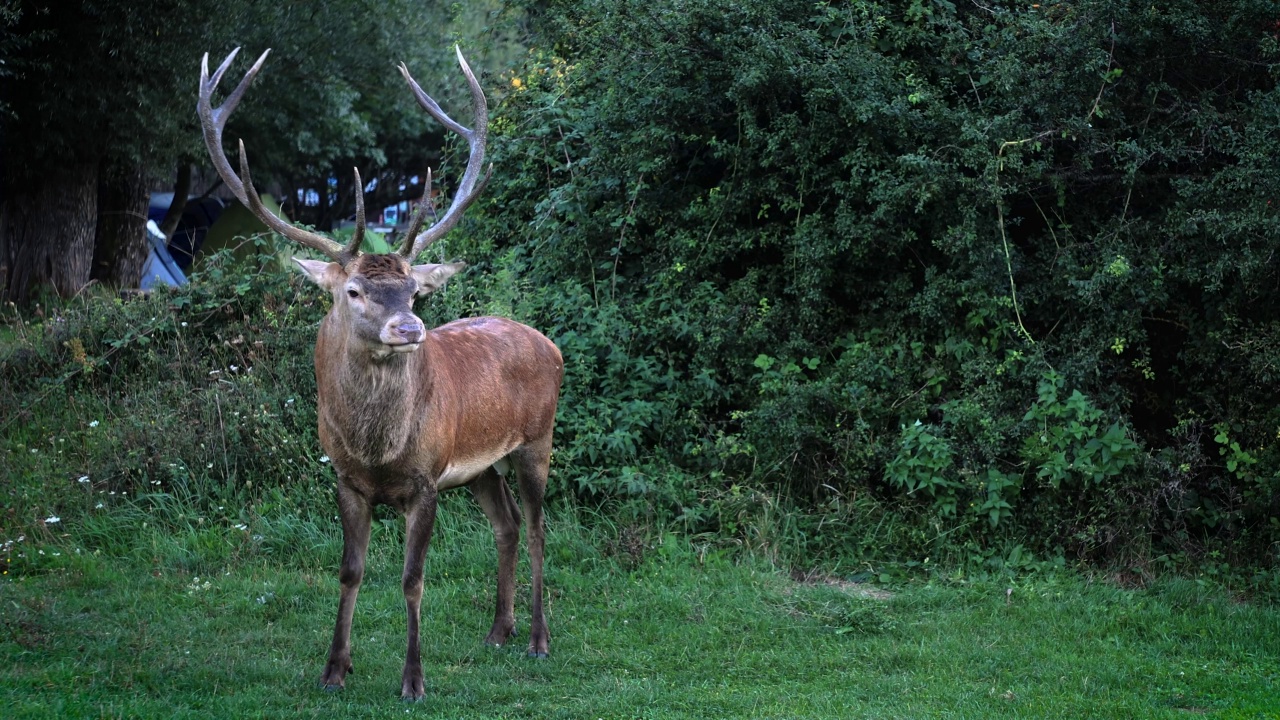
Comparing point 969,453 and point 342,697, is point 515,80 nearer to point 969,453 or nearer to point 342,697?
point 969,453

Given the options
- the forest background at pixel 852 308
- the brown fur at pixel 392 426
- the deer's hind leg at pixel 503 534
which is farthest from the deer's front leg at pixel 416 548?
the forest background at pixel 852 308

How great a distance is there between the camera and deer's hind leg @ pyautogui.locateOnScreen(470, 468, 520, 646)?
718cm

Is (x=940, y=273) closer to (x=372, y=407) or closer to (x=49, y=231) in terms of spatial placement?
(x=372, y=407)

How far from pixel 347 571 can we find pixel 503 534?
124 centimetres

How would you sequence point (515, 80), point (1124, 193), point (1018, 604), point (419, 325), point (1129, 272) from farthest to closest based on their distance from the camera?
point (515, 80) < point (1124, 193) < point (1129, 272) < point (1018, 604) < point (419, 325)

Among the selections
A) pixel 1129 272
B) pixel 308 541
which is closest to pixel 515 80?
pixel 308 541

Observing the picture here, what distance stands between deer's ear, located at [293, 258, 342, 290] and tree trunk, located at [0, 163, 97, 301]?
10.0 metres

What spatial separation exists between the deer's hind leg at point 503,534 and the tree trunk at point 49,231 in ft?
31.6

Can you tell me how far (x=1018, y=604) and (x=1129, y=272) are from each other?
234cm

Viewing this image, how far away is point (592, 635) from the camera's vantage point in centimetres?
712

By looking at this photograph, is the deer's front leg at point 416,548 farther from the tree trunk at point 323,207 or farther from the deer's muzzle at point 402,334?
the tree trunk at point 323,207

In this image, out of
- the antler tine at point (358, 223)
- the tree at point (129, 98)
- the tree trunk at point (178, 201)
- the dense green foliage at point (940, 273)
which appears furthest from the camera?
the tree trunk at point (178, 201)

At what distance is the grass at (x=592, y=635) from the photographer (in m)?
6.01

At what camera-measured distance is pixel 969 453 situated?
8.37 meters
